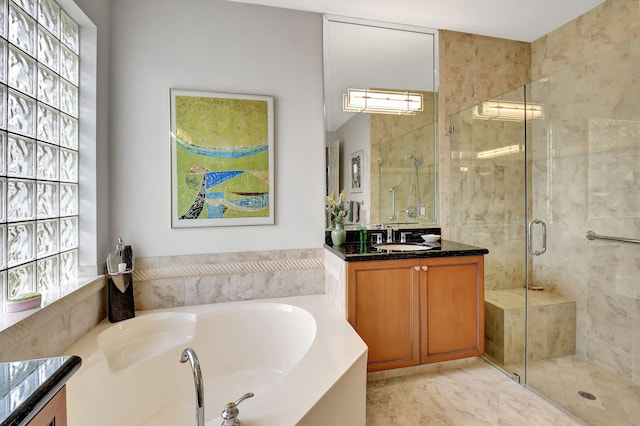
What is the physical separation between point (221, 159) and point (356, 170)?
3.45 ft

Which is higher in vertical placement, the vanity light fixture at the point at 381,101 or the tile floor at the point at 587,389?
the vanity light fixture at the point at 381,101

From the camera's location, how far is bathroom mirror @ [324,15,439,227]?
2.61 metres

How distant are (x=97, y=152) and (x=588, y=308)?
3.48m

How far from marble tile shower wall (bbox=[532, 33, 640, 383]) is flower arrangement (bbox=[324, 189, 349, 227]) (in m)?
1.45

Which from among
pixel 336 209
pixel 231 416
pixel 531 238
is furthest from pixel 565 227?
pixel 231 416

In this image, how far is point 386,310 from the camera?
7.09 feet

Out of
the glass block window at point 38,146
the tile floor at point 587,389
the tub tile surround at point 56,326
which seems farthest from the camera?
the tile floor at point 587,389

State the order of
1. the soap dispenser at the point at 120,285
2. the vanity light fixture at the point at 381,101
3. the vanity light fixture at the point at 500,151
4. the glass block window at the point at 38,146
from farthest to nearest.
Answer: the vanity light fixture at the point at 381,101 < the vanity light fixture at the point at 500,151 < the soap dispenser at the point at 120,285 < the glass block window at the point at 38,146

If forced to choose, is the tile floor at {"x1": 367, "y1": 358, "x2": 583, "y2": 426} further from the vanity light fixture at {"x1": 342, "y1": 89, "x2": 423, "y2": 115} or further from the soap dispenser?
the vanity light fixture at {"x1": 342, "y1": 89, "x2": 423, "y2": 115}

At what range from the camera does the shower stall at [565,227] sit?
2.01 meters

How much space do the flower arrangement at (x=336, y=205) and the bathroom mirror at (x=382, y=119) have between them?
0.05 metres

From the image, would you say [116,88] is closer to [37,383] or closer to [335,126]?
[335,126]

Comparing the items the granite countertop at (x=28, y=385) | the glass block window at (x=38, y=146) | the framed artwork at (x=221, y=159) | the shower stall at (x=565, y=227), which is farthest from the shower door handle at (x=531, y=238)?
the glass block window at (x=38, y=146)

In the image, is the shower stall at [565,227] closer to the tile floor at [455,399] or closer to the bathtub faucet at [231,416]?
the tile floor at [455,399]
